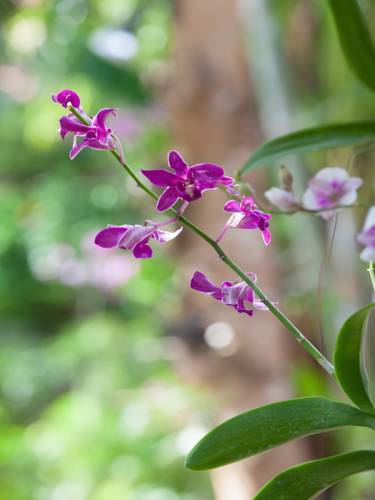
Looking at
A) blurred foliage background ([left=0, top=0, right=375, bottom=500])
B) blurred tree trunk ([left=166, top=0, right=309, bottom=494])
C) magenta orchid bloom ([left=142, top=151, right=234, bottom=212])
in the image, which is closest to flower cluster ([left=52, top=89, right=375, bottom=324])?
magenta orchid bloom ([left=142, top=151, right=234, bottom=212])

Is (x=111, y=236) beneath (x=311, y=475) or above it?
above

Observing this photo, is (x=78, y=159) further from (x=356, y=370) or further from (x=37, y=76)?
(x=356, y=370)

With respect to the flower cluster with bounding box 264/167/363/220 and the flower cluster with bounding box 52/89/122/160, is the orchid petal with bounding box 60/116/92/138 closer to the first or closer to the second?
the flower cluster with bounding box 52/89/122/160

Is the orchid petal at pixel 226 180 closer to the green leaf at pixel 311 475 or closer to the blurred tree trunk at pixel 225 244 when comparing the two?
the green leaf at pixel 311 475

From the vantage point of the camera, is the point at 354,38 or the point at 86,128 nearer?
the point at 86,128

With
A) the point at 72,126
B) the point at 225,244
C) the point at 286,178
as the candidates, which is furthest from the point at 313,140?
the point at 225,244

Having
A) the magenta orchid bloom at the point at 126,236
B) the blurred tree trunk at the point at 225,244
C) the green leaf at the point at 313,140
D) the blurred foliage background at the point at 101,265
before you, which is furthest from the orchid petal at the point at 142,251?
the blurred tree trunk at the point at 225,244

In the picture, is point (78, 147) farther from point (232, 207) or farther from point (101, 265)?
point (101, 265)
